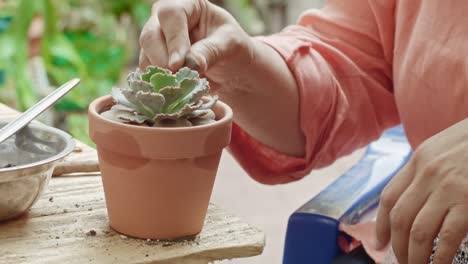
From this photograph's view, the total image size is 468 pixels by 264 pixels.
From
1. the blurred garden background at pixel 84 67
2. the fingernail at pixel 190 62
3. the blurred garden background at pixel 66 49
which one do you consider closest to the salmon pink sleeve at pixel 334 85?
the fingernail at pixel 190 62

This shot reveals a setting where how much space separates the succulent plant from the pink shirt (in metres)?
0.36

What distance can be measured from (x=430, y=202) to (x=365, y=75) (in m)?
0.48

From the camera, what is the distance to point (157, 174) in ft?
2.58

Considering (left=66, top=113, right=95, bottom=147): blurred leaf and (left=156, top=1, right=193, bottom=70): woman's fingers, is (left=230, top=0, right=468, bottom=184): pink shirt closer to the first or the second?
(left=156, top=1, right=193, bottom=70): woman's fingers

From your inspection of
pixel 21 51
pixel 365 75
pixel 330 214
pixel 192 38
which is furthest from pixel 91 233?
pixel 21 51

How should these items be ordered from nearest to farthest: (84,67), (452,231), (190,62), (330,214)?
(452,231), (190,62), (330,214), (84,67)

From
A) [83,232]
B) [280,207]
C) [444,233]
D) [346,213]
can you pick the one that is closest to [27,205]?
[83,232]

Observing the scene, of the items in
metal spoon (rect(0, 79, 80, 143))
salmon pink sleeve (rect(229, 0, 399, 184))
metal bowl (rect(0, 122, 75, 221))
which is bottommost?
salmon pink sleeve (rect(229, 0, 399, 184))

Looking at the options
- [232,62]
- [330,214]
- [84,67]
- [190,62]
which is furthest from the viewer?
[84,67]

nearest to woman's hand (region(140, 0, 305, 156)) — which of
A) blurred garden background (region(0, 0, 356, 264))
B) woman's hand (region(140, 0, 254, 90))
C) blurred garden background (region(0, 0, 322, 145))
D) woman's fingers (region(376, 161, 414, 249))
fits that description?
woman's hand (region(140, 0, 254, 90))

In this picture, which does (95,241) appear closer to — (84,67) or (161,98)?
(161,98)

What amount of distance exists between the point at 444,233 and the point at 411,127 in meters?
0.37

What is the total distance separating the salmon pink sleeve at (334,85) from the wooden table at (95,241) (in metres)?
0.34

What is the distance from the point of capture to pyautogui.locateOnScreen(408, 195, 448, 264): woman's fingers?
2.50 ft
